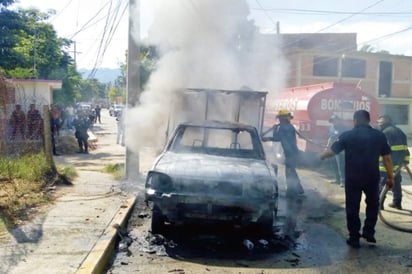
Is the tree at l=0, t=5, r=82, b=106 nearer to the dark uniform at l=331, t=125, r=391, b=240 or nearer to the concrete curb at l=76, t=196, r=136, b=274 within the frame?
the concrete curb at l=76, t=196, r=136, b=274

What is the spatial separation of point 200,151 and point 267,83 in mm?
17357

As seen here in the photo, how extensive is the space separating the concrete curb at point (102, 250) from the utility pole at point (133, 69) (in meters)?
3.25

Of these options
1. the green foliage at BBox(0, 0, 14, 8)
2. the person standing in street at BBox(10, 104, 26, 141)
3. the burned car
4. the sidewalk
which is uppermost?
the green foliage at BBox(0, 0, 14, 8)

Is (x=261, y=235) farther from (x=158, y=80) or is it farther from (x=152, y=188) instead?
(x=158, y=80)

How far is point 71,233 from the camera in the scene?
5.66 metres

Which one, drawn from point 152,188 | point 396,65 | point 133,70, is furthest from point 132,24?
point 396,65

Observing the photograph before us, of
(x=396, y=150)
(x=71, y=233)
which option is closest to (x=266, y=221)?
(x=71, y=233)

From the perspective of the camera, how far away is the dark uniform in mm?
5727

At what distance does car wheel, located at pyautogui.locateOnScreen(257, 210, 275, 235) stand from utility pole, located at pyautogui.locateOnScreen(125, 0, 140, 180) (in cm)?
472

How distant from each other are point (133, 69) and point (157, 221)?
4738 millimetres

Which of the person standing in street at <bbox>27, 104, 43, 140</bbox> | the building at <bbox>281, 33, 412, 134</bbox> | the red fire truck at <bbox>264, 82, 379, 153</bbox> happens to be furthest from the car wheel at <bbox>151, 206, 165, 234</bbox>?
the building at <bbox>281, 33, 412, 134</bbox>

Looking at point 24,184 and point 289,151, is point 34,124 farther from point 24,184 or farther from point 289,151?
point 289,151

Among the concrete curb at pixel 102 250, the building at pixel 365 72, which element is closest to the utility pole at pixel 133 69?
the concrete curb at pixel 102 250

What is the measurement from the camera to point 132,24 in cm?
965
